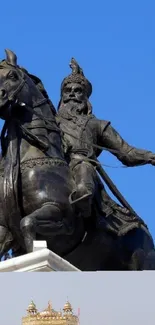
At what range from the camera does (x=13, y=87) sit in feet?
50.0

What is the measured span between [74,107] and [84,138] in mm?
602

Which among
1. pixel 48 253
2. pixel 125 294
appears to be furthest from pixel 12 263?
pixel 125 294

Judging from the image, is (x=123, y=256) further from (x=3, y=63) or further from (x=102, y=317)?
(x=102, y=317)

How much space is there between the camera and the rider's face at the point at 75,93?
16592 millimetres

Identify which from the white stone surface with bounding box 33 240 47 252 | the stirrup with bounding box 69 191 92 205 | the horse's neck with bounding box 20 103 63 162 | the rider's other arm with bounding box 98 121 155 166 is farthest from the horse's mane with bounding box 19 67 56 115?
the white stone surface with bounding box 33 240 47 252

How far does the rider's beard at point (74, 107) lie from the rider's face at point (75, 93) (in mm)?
34

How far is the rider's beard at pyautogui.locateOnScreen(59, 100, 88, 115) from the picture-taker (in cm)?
1648

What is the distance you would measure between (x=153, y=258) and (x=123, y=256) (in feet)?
1.37

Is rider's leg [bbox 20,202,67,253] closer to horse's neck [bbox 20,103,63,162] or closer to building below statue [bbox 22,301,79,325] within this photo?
horse's neck [bbox 20,103,63,162]

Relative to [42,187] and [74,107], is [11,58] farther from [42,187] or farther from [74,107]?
[42,187]

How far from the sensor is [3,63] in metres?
15.5

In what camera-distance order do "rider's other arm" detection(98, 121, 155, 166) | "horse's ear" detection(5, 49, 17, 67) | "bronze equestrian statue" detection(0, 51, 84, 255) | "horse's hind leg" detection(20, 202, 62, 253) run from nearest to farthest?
1. "horse's hind leg" detection(20, 202, 62, 253)
2. "bronze equestrian statue" detection(0, 51, 84, 255)
3. "horse's ear" detection(5, 49, 17, 67)
4. "rider's other arm" detection(98, 121, 155, 166)

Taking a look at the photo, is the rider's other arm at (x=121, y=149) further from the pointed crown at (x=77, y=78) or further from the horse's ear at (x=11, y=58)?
the horse's ear at (x=11, y=58)

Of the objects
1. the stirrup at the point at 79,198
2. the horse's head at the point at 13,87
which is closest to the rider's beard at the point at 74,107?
the horse's head at the point at 13,87
